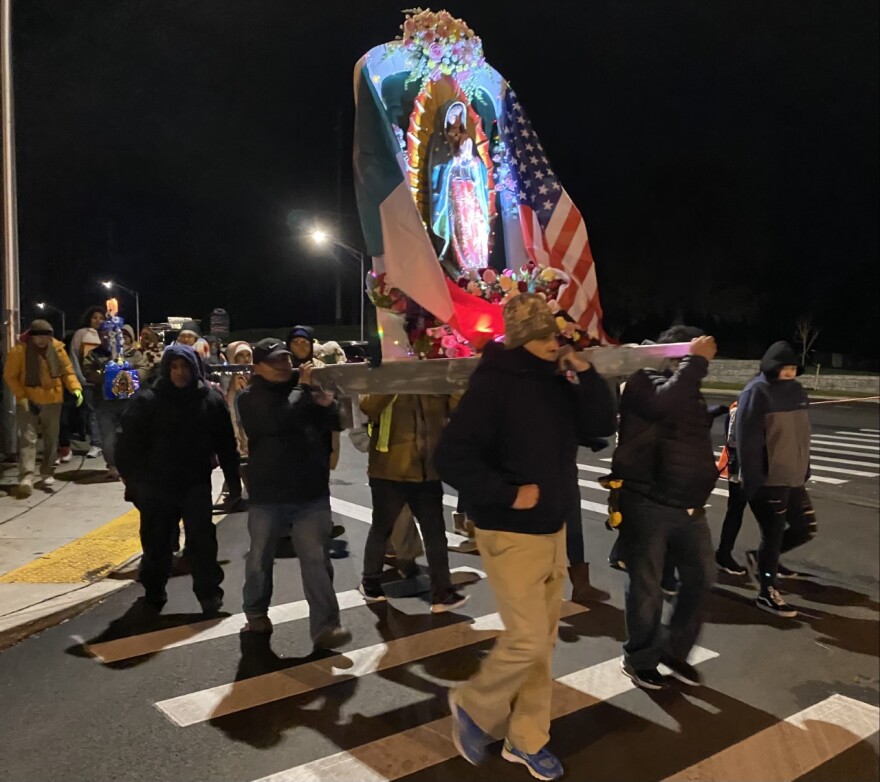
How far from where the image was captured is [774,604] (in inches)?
187

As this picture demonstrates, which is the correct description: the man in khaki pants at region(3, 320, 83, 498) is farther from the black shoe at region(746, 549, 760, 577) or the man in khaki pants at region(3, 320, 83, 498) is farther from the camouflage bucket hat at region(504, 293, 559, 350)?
the black shoe at region(746, 549, 760, 577)

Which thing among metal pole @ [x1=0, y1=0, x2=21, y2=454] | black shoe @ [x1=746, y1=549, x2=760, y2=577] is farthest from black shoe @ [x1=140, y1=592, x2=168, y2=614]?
metal pole @ [x1=0, y1=0, x2=21, y2=454]

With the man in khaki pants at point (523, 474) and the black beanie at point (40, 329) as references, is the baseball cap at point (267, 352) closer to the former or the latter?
the man in khaki pants at point (523, 474)

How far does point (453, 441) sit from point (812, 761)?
7.13 feet

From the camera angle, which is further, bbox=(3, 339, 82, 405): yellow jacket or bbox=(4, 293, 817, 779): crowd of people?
bbox=(3, 339, 82, 405): yellow jacket

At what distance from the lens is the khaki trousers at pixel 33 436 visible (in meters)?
7.68

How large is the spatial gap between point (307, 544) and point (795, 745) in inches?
107

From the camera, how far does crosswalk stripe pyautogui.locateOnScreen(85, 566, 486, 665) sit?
13.7 ft

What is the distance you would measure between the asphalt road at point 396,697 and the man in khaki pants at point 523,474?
1.40 ft

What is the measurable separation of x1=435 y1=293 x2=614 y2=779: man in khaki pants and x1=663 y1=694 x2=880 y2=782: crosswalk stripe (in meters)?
0.71

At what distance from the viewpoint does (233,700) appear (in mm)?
3594

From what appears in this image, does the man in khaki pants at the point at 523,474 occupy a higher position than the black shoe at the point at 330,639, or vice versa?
the man in khaki pants at the point at 523,474

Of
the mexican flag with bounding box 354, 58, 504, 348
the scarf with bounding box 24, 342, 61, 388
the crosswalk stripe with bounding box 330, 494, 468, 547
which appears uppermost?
the mexican flag with bounding box 354, 58, 504, 348

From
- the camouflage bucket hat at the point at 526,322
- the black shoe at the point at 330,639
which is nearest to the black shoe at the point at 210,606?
the black shoe at the point at 330,639
